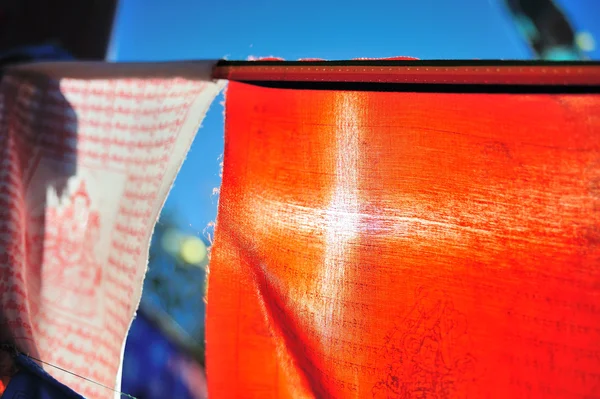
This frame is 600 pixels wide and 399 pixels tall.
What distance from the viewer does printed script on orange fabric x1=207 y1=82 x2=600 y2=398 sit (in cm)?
98

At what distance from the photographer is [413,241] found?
1.08 metres

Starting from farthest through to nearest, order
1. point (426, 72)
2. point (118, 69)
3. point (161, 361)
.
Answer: point (161, 361) → point (118, 69) → point (426, 72)

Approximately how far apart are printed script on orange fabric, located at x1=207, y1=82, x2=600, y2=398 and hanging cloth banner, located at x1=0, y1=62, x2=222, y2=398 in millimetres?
282

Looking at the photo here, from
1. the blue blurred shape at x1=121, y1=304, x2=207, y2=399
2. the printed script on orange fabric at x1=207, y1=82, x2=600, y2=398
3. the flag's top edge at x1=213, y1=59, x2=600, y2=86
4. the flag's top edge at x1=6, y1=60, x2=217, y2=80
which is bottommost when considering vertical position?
the blue blurred shape at x1=121, y1=304, x2=207, y2=399

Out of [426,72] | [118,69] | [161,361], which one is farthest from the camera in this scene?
[161,361]

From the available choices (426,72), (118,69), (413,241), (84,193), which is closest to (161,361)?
(84,193)

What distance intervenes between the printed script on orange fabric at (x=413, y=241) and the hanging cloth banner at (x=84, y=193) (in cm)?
28

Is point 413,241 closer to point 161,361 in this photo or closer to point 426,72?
point 426,72

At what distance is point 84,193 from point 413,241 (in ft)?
4.01

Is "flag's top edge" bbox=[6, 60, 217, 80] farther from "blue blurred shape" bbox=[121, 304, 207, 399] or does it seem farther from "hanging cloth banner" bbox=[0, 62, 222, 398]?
"blue blurred shape" bbox=[121, 304, 207, 399]

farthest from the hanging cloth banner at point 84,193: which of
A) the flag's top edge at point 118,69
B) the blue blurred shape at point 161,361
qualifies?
the blue blurred shape at point 161,361

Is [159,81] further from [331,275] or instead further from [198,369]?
[198,369]

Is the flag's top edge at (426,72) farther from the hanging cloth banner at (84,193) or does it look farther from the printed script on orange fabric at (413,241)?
the hanging cloth banner at (84,193)

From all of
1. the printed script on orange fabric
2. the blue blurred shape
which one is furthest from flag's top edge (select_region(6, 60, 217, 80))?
the blue blurred shape
